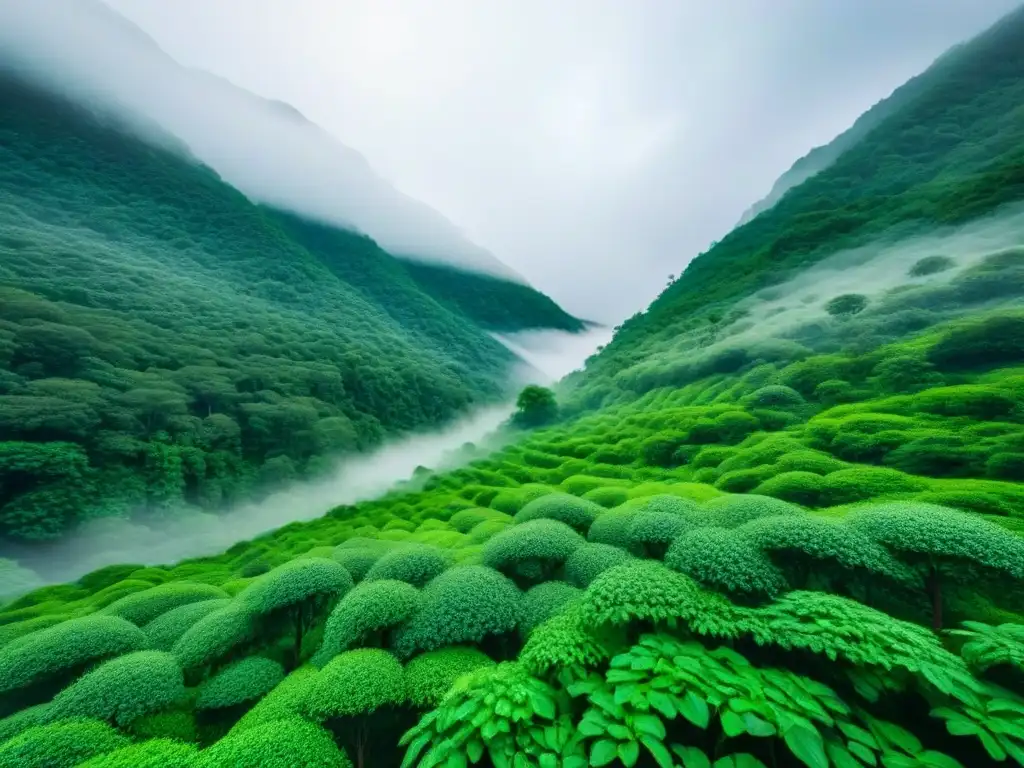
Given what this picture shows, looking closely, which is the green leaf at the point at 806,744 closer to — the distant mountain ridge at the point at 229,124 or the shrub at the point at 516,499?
the shrub at the point at 516,499

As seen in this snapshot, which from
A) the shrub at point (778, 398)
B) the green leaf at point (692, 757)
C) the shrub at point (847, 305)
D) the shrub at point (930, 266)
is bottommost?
the green leaf at point (692, 757)

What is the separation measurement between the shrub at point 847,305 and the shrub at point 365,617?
90.4ft

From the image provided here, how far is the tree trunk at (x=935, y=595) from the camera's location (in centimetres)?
477

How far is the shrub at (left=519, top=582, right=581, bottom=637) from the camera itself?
5.44m

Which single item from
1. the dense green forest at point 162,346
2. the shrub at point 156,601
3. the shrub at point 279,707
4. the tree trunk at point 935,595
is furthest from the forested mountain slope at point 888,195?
the shrub at point 279,707

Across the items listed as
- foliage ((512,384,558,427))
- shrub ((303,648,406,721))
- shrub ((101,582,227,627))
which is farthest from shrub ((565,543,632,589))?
foliage ((512,384,558,427))

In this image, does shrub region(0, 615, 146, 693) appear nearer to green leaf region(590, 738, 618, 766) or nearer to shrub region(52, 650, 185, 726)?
shrub region(52, 650, 185, 726)

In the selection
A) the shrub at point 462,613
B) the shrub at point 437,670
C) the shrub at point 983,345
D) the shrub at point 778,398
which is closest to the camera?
the shrub at point 437,670

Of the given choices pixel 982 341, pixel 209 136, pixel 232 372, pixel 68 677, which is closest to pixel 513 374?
pixel 232 372

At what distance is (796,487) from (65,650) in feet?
42.5

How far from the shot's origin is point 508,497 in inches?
518

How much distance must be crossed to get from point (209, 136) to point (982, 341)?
131m

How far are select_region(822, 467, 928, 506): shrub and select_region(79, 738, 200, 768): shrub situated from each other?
1066 centimetres

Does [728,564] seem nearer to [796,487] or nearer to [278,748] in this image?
[278,748]
